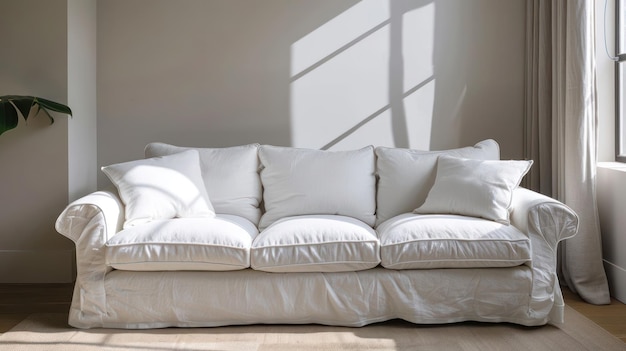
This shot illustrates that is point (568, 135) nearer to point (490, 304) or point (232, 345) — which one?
point (490, 304)

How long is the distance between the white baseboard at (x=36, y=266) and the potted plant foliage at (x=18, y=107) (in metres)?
0.91

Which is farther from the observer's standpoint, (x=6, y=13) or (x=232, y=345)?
(x=6, y=13)

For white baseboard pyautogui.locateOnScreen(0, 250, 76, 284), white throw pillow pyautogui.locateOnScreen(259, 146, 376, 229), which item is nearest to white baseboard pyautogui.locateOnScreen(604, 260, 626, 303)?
white throw pillow pyautogui.locateOnScreen(259, 146, 376, 229)

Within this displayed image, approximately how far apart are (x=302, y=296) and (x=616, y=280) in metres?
1.84

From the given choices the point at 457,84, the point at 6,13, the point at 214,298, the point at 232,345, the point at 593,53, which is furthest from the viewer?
the point at 457,84

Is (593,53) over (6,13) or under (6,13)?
under

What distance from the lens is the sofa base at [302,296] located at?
3.16m

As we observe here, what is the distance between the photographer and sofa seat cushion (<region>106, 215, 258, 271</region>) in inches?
122

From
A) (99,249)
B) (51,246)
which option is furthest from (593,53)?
(51,246)

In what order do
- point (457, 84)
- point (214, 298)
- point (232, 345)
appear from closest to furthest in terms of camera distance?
point (232, 345), point (214, 298), point (457, 84)

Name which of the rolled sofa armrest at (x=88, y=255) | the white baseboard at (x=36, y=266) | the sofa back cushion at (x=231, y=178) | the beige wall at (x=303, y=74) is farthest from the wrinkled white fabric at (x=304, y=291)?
the beige wall at (x=303, y=74)

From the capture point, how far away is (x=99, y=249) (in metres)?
3.14

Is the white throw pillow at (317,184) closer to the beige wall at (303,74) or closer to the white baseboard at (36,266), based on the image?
the beige wall at (303,74)

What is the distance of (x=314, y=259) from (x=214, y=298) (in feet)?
1.69
